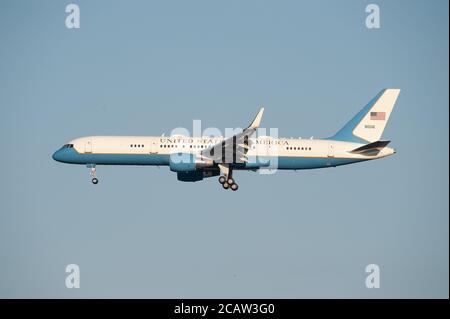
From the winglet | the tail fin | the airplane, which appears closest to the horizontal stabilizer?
the airplane

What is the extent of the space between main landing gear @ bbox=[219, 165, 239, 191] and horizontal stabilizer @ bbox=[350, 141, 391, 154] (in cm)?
1220

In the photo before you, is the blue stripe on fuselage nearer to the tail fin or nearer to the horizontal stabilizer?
the horizontal stabilizer

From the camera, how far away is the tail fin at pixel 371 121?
107 meters

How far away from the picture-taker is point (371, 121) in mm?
108375

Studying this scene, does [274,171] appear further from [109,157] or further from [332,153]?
[109,157]

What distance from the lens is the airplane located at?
102 metres

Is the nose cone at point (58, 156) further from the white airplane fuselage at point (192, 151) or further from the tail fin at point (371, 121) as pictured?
the tail fin at point (371, 121)

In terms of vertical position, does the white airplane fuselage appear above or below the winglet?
below

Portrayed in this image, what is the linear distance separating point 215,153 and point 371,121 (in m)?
17.3

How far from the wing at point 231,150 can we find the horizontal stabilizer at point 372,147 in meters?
10.8

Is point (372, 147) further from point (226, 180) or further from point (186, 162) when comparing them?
point (186, 162)

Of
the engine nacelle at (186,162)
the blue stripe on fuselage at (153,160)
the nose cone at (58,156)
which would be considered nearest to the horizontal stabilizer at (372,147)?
the blue stripe on fuselage at (153,160)

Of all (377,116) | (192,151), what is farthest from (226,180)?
(377,116)
